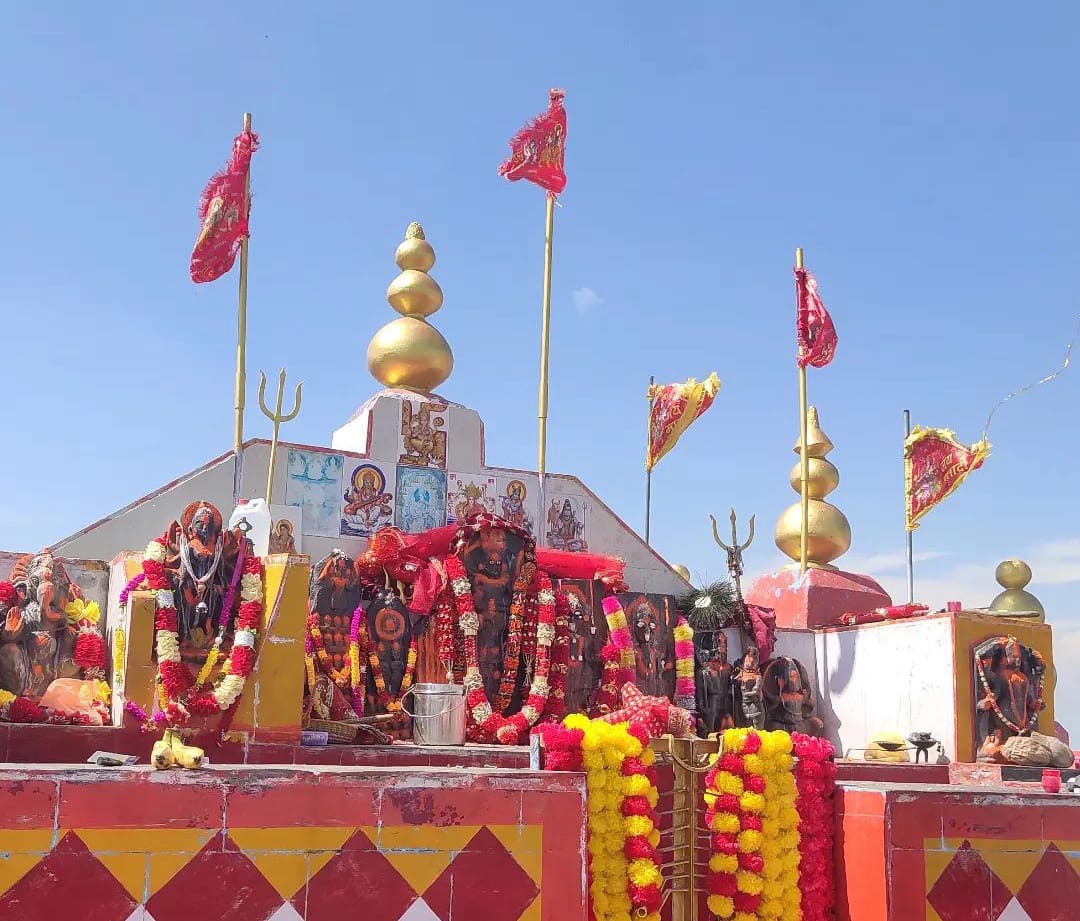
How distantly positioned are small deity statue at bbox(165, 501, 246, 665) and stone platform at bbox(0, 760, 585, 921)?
128 inches

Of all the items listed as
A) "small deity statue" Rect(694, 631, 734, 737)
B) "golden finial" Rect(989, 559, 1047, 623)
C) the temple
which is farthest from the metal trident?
"golden finial" Rect(989, 559, 1047, 623)

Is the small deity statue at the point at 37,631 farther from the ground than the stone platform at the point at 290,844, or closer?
farther from the ground

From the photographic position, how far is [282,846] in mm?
5812

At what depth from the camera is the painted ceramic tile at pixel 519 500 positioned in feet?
48.5

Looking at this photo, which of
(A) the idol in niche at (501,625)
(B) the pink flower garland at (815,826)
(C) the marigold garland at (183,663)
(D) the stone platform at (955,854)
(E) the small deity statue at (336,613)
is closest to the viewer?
(D) the stone platform at (955,854)

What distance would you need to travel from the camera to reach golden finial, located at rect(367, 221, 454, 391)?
1553cm

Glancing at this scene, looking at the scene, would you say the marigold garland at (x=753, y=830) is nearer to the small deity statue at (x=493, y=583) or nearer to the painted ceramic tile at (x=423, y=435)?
the small deity statue at (x=493, y=583)

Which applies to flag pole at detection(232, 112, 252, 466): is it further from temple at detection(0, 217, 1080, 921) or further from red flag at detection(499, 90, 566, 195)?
red flag at detection(499, 90, 566, 195)

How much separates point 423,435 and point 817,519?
691 centimetres

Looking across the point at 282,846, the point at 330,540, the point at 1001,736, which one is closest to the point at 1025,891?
the point at 282,846

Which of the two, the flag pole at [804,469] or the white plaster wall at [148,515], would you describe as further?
the flag pole at [804,469]

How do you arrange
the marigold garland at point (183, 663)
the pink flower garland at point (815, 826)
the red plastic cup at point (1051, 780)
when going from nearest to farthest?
the pink flower garland at point (815, 826)
the red plastic cup at point (1051, 780)
the marigold garland at point (183, 663)

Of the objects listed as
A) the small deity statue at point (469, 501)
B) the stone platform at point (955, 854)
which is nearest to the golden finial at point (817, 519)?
the small deity statue at point (469, 501)

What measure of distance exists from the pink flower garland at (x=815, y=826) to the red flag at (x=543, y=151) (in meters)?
10.2
